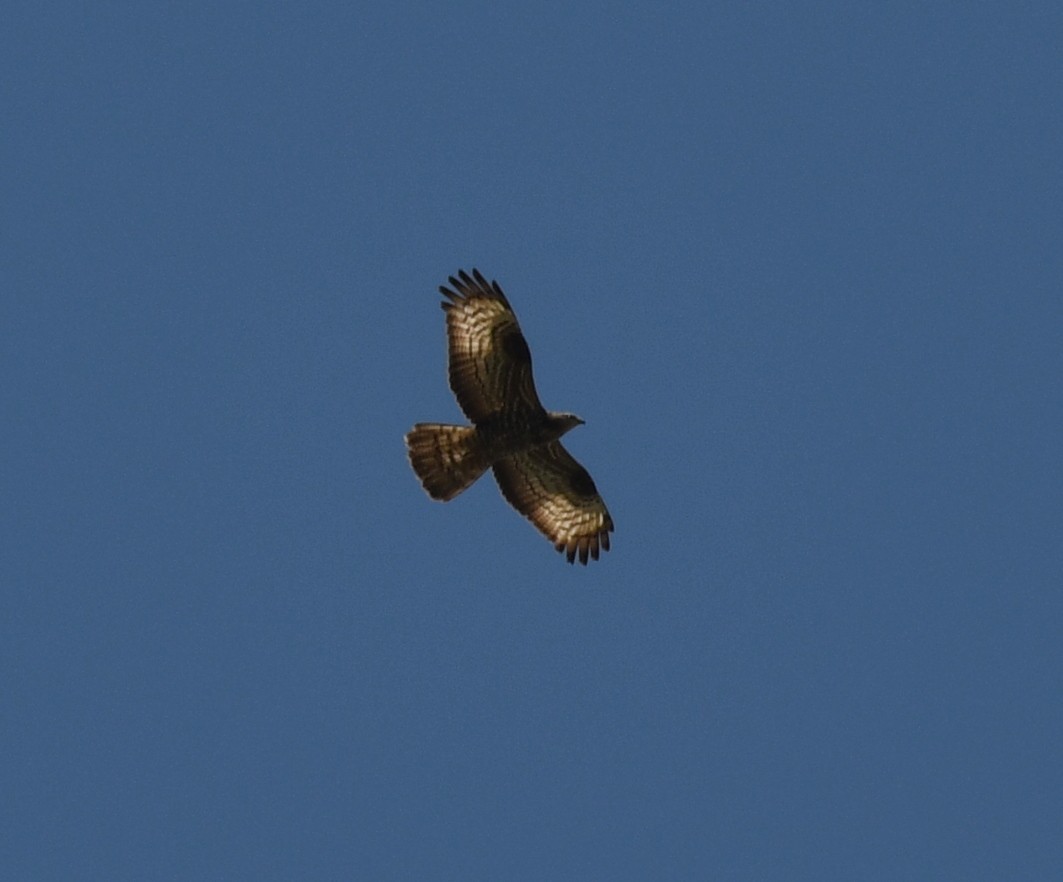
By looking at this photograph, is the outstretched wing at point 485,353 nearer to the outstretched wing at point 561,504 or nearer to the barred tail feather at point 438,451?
the barred tail feather at point 438,451

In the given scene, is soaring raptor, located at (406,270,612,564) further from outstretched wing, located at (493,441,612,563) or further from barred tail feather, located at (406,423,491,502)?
outstretched wing, located at (493,441,612,563)

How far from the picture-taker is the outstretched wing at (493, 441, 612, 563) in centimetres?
3036

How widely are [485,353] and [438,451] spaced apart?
1.31 meters

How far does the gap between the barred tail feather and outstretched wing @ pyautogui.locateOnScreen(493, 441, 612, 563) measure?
4.25 feet

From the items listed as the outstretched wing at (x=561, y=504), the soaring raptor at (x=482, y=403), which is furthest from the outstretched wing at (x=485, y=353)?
the outstretched wing at (x=561, y=504)

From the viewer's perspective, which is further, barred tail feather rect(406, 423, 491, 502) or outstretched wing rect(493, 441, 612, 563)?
outstretched wing rect(493, 441, 612, 563)

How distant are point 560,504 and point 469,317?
303cm

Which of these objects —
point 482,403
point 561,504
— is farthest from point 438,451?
point 561,504

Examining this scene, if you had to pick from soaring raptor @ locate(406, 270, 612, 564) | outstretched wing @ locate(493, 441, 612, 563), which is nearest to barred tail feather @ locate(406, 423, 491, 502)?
soaring raptor @ locate(406, 270, 612, 564)

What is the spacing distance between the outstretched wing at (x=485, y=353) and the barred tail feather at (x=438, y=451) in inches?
12.8

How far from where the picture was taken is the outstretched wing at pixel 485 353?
1131 inches

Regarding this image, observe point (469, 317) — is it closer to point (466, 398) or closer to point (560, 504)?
point (466, 398)

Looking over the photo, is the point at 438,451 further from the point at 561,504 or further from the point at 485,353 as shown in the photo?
the point at 561,504

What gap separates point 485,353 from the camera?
94.5 ft
